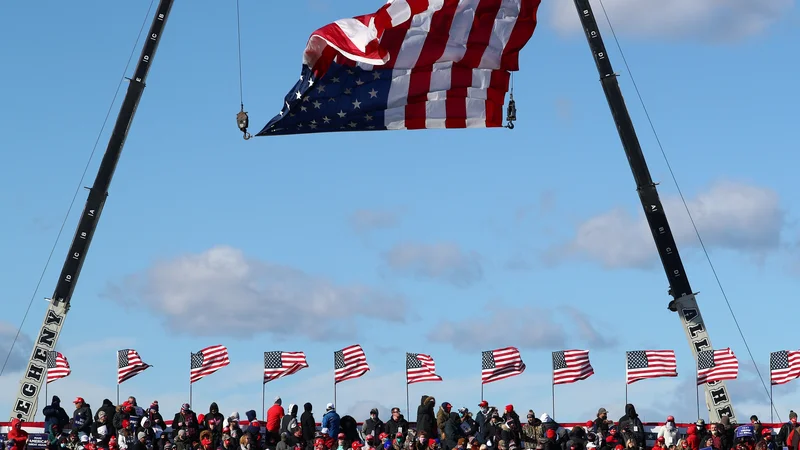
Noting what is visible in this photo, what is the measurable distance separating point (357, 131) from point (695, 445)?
1099 cm

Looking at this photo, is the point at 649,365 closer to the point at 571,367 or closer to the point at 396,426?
Result: the point at 571,367

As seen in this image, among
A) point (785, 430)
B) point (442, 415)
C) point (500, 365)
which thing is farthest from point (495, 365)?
point (785, 430)

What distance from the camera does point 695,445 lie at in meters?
42.1

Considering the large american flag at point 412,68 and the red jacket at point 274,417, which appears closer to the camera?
the large american flag at point 412,68

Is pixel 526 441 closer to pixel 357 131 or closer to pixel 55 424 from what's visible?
pixel 357 131

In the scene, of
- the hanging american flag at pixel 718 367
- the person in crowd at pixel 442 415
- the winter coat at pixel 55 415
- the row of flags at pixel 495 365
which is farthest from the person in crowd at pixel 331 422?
the hanging american flag at pixel 718 367

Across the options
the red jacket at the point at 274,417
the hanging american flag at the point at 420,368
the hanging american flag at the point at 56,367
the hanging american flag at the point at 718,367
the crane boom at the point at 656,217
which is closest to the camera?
the red jacket at the point at 274,417

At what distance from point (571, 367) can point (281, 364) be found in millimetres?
8007

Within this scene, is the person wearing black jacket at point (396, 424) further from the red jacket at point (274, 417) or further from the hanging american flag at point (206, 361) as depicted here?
the hanging american flag at point (206, 361)

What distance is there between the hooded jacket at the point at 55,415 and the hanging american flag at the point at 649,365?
1450cm

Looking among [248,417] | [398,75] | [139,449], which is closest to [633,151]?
[398,75]

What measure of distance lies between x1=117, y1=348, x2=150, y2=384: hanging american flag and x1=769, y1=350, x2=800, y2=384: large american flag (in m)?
17.1

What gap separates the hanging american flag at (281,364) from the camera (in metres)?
49.4

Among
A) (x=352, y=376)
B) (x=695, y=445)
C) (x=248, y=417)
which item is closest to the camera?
(x=695, y=445)
